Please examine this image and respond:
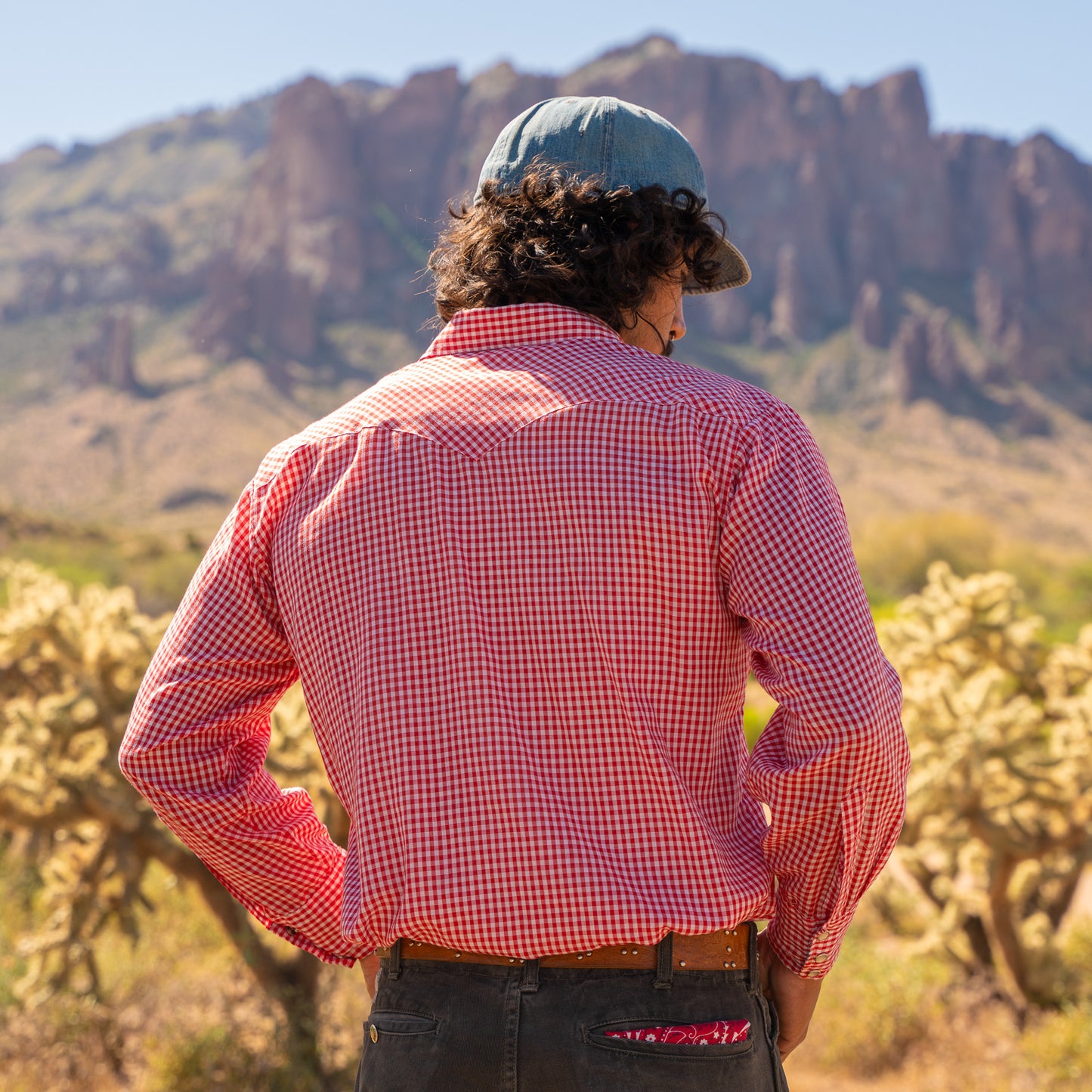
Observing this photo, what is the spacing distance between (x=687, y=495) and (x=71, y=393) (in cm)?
8078

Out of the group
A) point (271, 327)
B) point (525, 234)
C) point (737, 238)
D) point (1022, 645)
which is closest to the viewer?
point (525, 234)

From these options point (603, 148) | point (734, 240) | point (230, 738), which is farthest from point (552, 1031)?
point (734, 240)

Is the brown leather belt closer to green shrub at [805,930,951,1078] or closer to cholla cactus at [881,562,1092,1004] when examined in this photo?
cholla cactus at [881,562,1092,1004]

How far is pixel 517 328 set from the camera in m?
1.66

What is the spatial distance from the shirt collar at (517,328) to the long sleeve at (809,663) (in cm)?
30

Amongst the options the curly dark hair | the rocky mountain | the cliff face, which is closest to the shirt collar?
the curly dark hair

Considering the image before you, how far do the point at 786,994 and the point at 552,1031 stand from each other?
15.4 inches

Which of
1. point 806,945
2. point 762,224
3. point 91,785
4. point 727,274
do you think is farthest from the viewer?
point 762,224

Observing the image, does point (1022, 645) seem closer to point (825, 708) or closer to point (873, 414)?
point (825, 708)

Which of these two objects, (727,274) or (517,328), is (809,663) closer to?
(517,328)

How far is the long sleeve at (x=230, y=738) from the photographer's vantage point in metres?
1.66

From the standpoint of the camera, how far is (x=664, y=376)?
1.54 meters

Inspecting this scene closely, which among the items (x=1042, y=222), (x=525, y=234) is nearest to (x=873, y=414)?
(x=1042, y=222)

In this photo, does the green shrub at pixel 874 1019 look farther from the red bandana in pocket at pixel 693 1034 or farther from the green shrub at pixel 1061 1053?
the red bandana in pocket at pixel 693 1034
